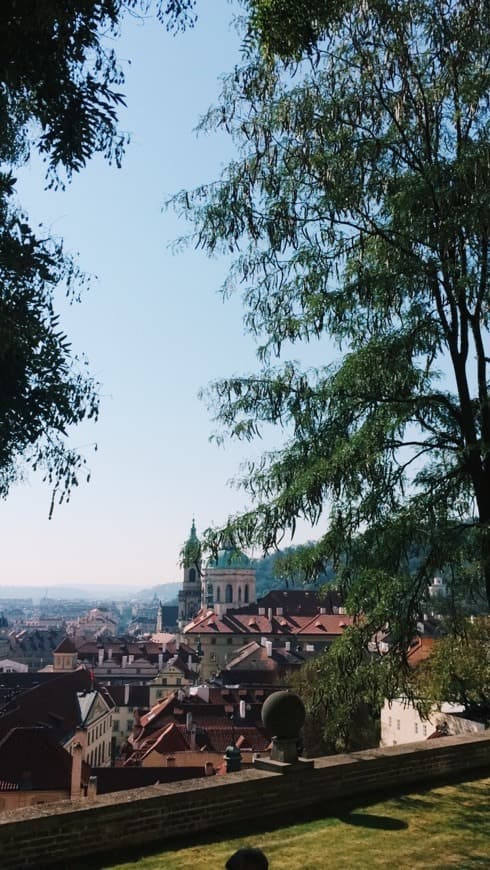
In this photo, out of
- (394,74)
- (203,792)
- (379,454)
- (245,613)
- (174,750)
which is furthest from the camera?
(245,613)

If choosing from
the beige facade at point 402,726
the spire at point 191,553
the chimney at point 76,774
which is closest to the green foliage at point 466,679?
the beige facade at point 402,726

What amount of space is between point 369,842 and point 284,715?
1820 mm

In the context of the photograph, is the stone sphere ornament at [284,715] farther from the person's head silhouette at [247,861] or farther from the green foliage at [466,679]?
the green foliage at [466,679]

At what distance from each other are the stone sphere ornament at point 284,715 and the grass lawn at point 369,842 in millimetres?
1122

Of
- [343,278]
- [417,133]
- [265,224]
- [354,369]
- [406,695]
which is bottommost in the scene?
[406,695]

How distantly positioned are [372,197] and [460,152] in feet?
4.75

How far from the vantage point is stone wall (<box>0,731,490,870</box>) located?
8.46 m

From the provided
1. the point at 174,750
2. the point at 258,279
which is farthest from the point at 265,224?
the point at 174,750

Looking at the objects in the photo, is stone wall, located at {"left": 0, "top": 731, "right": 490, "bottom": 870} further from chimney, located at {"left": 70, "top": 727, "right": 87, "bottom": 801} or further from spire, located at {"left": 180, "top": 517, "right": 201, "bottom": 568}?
chimney, located at {"left": 70, "top": 727, "right": 87, "bottom": 801}

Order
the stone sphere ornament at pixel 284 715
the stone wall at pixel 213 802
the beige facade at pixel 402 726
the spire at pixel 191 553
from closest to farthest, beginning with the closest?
the stone wall at pixel 213 802
the stone sphere ornament at pixel 284 715
the spire at pixel 191 553
the beige facade at pixel 402 726

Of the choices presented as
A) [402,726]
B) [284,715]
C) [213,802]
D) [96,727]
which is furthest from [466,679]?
[96,727]

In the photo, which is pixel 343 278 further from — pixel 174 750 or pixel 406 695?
pixel 174 750

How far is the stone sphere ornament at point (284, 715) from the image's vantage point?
35.4 ft

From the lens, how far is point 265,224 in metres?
13.5
